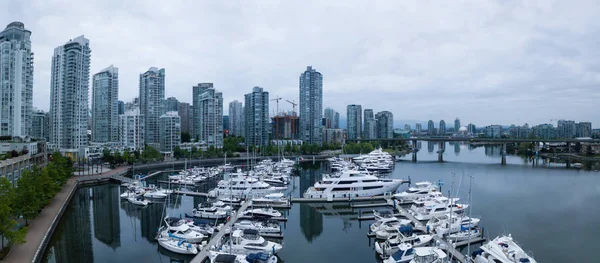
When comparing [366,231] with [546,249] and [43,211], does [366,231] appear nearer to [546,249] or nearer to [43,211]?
[546,249]

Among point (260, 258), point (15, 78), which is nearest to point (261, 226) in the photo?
point (260, 258)

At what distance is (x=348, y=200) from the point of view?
2688 cm

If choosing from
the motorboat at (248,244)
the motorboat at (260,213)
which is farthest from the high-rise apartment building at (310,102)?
the motorboat at (248,244)

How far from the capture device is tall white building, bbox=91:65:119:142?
7056cm

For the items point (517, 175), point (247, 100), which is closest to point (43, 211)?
point (517, 175)

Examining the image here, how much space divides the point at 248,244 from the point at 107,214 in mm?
13870

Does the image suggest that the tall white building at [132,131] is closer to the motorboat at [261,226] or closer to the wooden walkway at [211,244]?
the wooden walkway at [211,244]

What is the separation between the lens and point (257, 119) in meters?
88.1

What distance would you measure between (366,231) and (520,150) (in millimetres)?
86901

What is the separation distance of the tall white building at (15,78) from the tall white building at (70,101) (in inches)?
420

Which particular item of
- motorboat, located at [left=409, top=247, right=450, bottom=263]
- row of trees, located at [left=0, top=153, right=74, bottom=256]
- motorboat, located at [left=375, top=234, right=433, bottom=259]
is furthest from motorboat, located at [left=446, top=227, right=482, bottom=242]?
row of trees, located at [left=0, top=153, right=74, bottom=256]

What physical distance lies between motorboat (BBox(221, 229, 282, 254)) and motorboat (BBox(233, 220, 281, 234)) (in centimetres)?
219

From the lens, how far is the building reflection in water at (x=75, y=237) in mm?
16244

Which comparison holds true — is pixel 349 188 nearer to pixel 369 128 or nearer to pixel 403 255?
pixel 403 255
